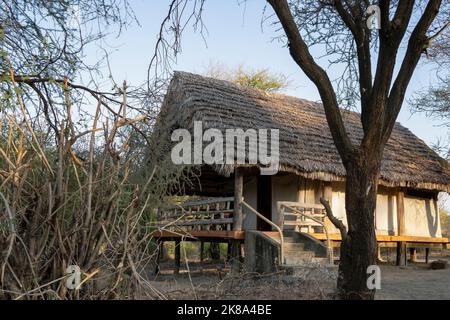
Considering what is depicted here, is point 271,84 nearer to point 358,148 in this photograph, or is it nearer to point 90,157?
point 358,148

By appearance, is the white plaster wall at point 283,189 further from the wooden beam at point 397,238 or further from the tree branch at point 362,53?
the tree branch at point 362,53

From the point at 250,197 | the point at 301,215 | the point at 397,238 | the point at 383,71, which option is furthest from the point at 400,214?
the point at 383,71

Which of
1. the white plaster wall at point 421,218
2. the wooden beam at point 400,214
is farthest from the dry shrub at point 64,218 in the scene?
the white plaster wall at point 421,218

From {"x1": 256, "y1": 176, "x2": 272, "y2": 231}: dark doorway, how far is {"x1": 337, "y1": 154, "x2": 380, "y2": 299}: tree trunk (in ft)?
23.3

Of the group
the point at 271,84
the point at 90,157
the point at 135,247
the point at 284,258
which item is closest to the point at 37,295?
the point at 135,247

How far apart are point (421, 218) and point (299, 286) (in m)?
10.1

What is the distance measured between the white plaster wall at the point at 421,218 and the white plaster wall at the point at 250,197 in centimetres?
489

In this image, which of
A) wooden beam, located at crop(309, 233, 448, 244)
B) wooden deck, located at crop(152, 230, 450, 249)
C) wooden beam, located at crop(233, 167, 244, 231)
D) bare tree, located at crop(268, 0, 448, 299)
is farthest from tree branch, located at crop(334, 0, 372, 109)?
wooden beam, located at crop(309, 233, 448, 244)

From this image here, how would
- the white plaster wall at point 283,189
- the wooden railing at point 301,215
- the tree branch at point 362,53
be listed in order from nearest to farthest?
1. the tree branch at point 362,53
2. the wooden railing at point 301,215
3. the white plaster wall at point 283,189

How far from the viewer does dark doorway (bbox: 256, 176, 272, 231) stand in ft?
42.0

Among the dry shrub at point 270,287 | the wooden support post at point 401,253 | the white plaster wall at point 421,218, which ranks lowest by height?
the wooden support post at point 401,253

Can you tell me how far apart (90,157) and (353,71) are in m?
5.66

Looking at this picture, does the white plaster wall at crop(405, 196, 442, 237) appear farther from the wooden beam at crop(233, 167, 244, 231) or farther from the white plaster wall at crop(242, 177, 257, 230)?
the wooden beam at crop(233, 167, 244, 231)

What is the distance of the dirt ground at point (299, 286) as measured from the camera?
4.15 metres
